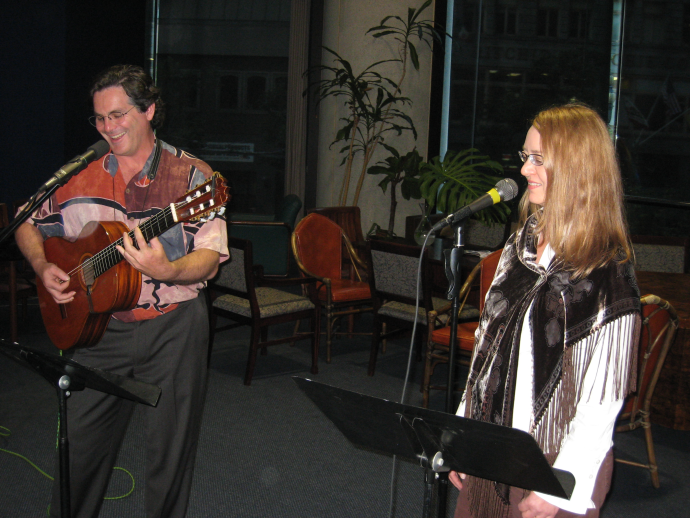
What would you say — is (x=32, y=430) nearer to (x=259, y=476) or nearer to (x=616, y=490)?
(x=259, y=476)

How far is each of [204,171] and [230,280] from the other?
7.28 ft

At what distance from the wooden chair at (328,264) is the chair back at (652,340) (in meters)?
2.12

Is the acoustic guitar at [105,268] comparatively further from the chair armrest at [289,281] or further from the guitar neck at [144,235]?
the chair armrest at [289,281]

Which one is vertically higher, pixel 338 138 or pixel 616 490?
pixel 338 138

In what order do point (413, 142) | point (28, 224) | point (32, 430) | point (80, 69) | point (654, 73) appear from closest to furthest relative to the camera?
point (28, 224)
point (32, 430)
point (654, 73)
point (80, 69)
point (413, 142)

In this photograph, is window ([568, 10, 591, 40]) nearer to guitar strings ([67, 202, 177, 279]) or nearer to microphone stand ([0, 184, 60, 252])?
guitar strings ([67, 202, 177, 279])

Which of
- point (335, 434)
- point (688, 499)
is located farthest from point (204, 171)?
point (688, 499)

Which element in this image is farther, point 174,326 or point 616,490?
point 616,490

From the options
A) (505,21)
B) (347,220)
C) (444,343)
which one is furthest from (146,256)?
(505,21)

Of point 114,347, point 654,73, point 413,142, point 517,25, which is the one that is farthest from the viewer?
point 413,142

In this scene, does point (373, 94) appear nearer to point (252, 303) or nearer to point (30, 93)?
point (30, 93)

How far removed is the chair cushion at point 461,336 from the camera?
3262 millimetres

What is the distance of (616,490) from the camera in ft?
9.03

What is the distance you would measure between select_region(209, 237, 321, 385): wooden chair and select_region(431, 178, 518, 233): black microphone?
225 cm
